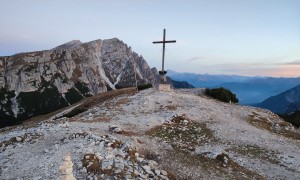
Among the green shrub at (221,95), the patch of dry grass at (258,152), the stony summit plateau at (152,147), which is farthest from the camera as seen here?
the green shrub at (221,95)

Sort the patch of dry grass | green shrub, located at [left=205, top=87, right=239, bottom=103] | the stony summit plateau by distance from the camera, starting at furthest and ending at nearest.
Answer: green shrub, located at [left=205, top=87, right=239, bottom=103] → the patch of dry grass → the stony summit plateau

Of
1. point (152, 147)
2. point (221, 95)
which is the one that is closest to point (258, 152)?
point (152, 147)

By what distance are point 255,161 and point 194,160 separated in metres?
5.51

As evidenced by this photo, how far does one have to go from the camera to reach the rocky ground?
19812 millimetres

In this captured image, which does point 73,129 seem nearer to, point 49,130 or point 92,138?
point 49,130

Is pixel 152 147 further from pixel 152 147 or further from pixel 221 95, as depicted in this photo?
pixel 221 95

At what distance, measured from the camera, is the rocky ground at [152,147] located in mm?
19812

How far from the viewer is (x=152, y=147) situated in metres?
26.6

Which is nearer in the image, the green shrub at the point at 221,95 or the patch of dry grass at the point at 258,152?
the patch of dry grass at the point at 258,152

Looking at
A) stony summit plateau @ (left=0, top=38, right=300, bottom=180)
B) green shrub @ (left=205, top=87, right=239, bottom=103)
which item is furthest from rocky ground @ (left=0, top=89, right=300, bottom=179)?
green shrub @ (left=205, top=87, right=239, bottom=103)

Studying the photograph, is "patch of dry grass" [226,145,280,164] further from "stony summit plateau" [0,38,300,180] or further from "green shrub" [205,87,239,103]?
"green shrub" [205,87,239,103]

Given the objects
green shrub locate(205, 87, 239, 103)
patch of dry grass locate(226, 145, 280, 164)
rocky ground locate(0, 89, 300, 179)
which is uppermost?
green shrub locate(205, 87, 239, 103)

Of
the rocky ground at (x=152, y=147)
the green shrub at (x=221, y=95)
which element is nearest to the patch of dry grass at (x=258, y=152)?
the rocky ground at (x=152, y=147)

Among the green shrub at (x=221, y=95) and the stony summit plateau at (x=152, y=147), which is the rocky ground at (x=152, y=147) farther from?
the green shrub at (x=221, y=95)
